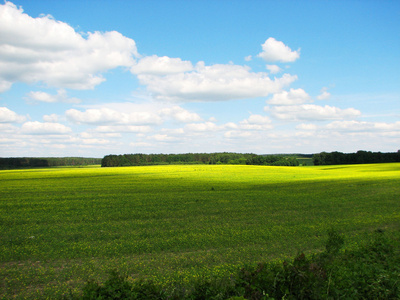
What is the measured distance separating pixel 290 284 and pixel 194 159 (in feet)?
506

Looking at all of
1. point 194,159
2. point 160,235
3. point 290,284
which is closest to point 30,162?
point 194,159

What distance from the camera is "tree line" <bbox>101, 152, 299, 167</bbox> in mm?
122500

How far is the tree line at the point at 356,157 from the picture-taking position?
10562 cm

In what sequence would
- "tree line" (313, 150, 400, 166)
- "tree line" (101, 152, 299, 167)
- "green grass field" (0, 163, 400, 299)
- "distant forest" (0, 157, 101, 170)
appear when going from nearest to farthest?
"green grass field" (0, 163, 400, 299)
"tree line" (313, 150, 400, 166)
"tree line" (101, 152, 299, 167)
"distant forest" (0, 157, 101, 170)

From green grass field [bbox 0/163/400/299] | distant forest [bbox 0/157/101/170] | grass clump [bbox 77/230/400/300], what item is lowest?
green grass field [bbox 0/163/400/299]

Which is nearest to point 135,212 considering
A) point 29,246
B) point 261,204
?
point 29,246

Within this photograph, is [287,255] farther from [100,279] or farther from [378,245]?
[100,279]

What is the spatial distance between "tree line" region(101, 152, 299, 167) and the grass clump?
364ft

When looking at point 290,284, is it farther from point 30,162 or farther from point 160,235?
point 30,162

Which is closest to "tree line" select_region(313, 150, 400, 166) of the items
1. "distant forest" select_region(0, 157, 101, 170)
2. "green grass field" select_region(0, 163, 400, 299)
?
"green grass field" select_region(0, 163, 400, 299)

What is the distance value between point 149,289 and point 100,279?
3.68 metres

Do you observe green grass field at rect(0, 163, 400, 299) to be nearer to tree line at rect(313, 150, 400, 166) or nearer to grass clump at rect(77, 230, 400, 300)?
grass clump at rect(77, 230, 400, 300)

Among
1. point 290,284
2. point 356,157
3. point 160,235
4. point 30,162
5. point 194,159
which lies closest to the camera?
point 290,284

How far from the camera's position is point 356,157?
10938 cm
